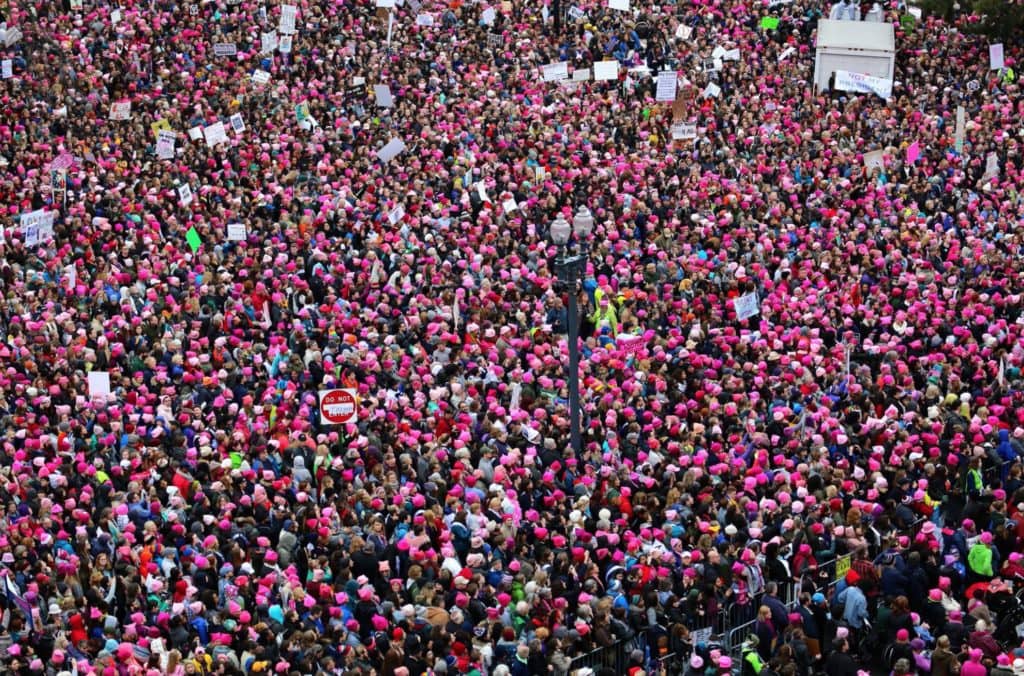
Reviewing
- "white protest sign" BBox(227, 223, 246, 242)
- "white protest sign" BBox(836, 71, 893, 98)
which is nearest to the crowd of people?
"white protest sign" BBox(227, 223, 246, 242)

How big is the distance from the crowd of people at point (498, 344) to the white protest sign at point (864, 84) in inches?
21.9

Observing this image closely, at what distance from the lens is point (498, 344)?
3011cm

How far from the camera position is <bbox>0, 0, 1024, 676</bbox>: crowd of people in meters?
23.4

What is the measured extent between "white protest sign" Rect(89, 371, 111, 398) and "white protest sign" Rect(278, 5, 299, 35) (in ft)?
48.7

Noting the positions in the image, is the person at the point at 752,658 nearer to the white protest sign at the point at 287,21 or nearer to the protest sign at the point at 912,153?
the protest sign at the point at 912,153

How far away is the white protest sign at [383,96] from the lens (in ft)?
129

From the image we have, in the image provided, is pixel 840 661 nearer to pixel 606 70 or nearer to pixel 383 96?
pixel 383 96

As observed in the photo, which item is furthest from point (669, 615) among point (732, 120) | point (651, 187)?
point (732, 120)

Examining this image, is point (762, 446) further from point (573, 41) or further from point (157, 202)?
point (573, 41)

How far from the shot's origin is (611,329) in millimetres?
31188

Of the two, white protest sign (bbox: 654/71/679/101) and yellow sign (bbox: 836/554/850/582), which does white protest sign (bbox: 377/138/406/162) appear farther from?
yellow sign (bbox: 836/554/850/582)

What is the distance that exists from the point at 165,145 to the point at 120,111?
2098 mm

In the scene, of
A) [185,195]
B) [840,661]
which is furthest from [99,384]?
[840,661]

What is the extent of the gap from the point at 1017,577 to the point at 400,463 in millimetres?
7938
